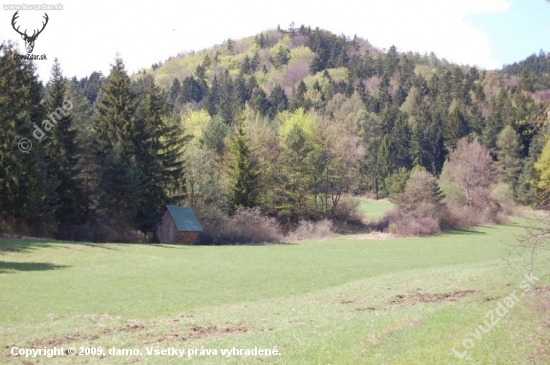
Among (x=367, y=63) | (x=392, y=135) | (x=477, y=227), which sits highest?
(x=367, y=63)

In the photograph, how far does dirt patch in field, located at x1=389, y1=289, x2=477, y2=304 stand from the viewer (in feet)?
58.7

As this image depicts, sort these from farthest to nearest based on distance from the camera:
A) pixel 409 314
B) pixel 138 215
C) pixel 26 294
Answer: pixel 138 215 → pixel 26 294 → pixel 409 314

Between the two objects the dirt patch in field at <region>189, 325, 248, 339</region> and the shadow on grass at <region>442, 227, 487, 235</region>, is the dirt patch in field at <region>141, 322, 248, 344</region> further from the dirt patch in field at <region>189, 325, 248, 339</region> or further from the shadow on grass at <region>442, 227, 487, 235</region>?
the shadow on grass at <region>442, 227, 487, 235</region>

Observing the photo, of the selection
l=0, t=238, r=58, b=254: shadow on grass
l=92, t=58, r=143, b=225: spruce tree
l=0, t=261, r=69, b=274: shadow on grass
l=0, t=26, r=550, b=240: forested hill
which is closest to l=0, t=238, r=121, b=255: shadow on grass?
l=0, t=238, r=58, b=254: shadow on grass

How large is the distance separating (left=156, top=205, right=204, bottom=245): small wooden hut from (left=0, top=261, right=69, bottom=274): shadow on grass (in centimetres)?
2168

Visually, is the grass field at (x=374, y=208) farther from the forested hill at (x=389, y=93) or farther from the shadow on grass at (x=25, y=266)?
the shadow on grass at (x=25, y=266)

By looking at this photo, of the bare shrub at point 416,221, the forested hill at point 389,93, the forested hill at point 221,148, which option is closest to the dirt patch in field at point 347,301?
the forested hill at point 221,148

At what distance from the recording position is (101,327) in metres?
15.5

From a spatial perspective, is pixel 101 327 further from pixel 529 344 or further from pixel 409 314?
pixel 529 344

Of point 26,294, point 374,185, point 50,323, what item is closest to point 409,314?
point 50,323

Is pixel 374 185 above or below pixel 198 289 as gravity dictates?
above

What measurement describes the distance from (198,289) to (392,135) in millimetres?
109268

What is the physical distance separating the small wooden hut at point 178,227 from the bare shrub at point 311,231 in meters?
12.3

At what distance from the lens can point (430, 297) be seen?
18.8 metres
